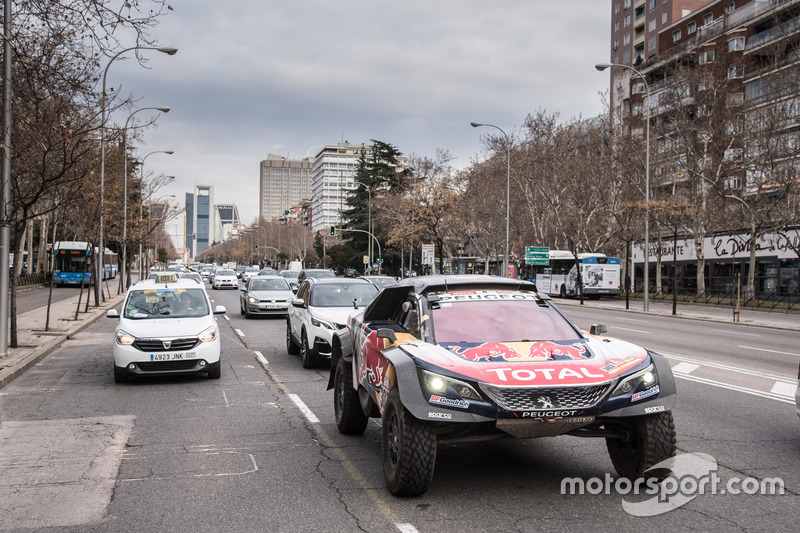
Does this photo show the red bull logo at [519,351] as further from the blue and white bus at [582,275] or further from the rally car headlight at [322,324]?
the blue and white bus at [582,275]

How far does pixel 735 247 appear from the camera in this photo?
4459 centimetres

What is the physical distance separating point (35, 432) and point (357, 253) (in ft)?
272

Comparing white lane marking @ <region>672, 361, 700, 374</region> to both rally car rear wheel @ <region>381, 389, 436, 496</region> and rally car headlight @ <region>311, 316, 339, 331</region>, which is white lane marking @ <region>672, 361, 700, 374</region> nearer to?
rally car headlight @ <region>311, 316, 339, 331</region>

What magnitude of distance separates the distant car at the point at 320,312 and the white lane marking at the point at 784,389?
6.88 metres

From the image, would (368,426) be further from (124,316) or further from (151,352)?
(124,316)

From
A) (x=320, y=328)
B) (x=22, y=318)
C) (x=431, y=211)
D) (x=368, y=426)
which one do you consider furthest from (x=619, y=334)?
(x=431, y=211)

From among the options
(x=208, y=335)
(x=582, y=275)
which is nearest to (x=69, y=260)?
(x=582, y=275)

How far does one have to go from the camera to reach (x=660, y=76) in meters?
70.4

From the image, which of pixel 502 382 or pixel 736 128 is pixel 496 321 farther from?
pixel 736 128

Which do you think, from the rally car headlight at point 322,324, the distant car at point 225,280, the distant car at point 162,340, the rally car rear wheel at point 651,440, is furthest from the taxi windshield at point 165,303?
the distant car at point 225,280

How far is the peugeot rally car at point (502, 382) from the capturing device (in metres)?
4.71

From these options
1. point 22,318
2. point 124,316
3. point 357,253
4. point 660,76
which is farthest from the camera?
point 357,253

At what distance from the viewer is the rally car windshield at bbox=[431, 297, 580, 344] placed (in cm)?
566

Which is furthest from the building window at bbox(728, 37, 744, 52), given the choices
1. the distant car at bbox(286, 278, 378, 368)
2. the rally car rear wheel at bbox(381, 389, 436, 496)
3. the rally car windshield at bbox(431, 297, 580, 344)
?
the rally car rear wheel at bbox(381, 389, 436, 496)
